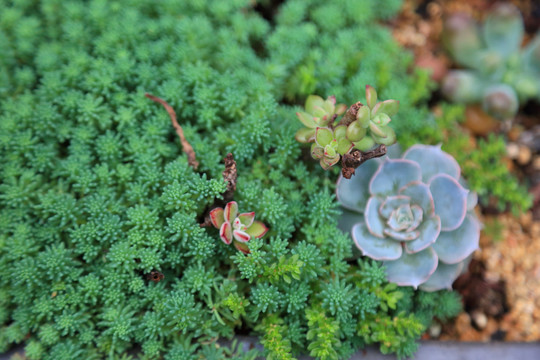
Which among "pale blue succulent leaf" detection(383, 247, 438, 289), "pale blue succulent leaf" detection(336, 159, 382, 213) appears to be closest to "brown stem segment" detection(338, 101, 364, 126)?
"pale blue succulent leaf" detection(336, 159, 382, 213)

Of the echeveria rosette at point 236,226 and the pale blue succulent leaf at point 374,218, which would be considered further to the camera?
the pale blue succulent leaf at point 374,218

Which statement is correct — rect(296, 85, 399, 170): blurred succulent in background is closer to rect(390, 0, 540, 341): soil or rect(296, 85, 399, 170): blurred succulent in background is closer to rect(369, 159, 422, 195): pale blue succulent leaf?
rect(369, 159, 422, 195): pale blue succulent leaf

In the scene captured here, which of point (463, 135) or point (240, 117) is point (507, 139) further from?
point (240, 117)

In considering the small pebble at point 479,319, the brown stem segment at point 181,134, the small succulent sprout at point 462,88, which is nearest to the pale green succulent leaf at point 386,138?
the brown stem segment at point 181,134

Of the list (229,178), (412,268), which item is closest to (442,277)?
(412,268)

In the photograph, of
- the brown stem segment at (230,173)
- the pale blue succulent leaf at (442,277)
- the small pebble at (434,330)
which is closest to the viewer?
the brown stem segment at (230,173)

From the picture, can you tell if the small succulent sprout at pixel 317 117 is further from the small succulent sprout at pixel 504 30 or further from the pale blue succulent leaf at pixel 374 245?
the small succulent sprout at pixel 504 30

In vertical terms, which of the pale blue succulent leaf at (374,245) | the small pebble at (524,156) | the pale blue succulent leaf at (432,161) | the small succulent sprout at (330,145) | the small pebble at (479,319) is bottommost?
the small pebble at (479,319)

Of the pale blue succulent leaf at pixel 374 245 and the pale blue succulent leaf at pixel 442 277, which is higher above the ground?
the pale blue succulent leaf at pixel 374 245
